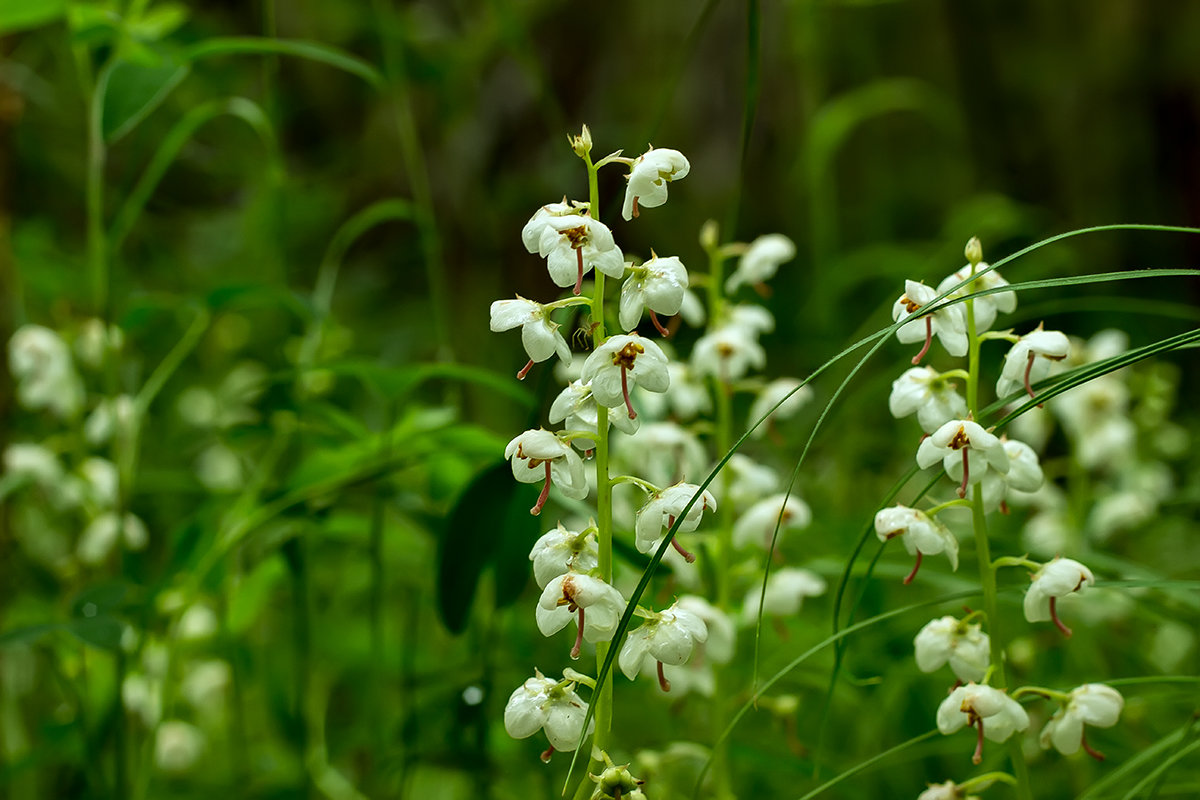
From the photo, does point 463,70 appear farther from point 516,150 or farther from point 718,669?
point 718,669

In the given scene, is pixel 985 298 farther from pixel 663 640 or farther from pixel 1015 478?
pixel 663 640

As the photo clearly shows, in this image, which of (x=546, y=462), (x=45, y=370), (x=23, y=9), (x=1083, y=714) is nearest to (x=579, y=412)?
(x=546, y=462)

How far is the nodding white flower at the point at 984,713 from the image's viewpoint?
1.41 feet

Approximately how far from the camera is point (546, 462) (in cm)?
42

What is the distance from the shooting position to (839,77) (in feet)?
8.65

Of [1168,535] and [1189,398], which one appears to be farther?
[1189,398]

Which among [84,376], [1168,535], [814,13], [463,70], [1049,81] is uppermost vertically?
[1049,81]

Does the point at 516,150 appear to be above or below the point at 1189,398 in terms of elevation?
above

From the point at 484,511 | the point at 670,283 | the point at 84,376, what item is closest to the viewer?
the point at 670,283

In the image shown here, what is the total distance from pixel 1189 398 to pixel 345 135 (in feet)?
7.57

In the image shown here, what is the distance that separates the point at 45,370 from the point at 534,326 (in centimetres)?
74

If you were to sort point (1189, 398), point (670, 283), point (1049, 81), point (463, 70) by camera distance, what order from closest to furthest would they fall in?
point (670, 283) → point (463, 70) → point (1189, 398) → point (1049, 81)

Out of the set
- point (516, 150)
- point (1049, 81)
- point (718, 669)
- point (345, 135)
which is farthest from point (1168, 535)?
point (345, 135)

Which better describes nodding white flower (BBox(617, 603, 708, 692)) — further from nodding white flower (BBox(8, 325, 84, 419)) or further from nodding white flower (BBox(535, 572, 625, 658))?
nodding white flower (BBox(8, 325, 84, 419))
